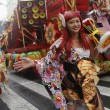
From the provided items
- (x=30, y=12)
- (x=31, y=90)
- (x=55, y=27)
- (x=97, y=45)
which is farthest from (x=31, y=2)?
(x=97, y=45)

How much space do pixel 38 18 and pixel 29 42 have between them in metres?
1.00

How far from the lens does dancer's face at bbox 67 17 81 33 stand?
3.08 meters

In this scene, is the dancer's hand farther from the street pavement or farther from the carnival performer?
the street pavement

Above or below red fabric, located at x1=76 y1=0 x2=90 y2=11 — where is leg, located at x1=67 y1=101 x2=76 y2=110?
below

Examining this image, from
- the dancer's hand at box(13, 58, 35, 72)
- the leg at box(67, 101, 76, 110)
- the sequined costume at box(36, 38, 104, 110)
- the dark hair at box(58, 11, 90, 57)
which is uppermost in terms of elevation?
the dark hair at box(58, 11, 90, 57)

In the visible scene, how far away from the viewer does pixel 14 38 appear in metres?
10.7

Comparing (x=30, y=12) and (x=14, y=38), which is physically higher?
(x=30, y=12)

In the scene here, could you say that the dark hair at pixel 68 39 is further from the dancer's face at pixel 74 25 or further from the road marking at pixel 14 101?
the road marking at pixel 14 101

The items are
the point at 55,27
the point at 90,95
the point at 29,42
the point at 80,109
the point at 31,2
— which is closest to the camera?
the point at 90,95

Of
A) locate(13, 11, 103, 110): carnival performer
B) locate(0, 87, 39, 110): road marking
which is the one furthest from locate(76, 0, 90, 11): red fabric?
locate(13, 11, 103, 110): carnival performer

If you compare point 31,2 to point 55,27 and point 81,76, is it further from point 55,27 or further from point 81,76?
point 81,76

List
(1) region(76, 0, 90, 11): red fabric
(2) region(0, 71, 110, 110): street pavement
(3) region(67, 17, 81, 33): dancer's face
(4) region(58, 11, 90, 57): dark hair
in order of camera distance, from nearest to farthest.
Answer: (4) region(58, 11, 90, 57): dark hair → (3) region(67, 17, 81, 33): dancer's face → (2) region(0, 71, 110, 110): street pavement → (1) region(76, 0, 90, 11): red fabric

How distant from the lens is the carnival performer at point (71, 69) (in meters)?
2.92

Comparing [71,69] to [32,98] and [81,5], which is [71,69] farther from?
[81,5]
